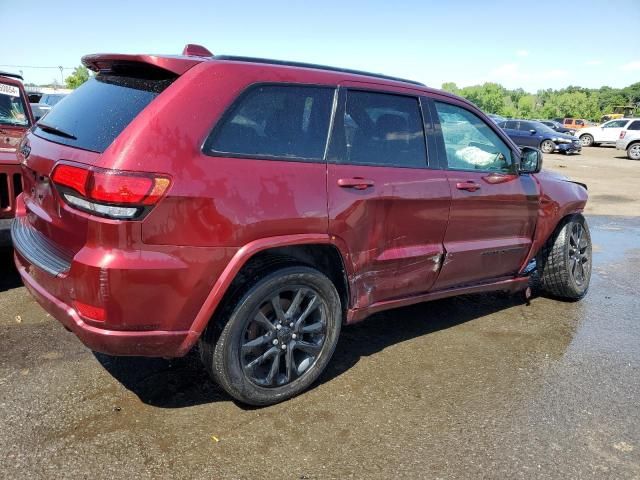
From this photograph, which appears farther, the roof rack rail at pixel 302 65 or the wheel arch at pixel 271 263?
the roof rack rail at pixel 302 65

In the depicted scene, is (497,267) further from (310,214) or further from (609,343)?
(310,214)

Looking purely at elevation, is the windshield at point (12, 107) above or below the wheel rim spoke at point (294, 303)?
above

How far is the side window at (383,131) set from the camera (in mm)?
3173

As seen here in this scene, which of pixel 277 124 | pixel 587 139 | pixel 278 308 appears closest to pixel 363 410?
pixel 278 308

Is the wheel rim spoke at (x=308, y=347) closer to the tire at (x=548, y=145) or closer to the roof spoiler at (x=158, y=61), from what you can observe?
the roof spoiler at (x=158, y=61)

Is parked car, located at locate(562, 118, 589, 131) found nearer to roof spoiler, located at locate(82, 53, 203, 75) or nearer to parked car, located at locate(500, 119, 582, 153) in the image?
parked car, located at locate(500, 119, 582, 153)

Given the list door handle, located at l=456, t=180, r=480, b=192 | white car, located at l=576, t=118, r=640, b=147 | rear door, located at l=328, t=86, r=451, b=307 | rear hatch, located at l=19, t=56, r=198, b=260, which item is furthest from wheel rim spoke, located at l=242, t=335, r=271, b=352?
white car, located at l=576, t=118, r=640, b=147

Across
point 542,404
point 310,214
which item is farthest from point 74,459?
point 542,404

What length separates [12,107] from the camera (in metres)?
5.81

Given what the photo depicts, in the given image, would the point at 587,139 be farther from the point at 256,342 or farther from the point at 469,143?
the point at 256,342

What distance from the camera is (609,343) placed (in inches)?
162

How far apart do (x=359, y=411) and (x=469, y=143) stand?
212 cm

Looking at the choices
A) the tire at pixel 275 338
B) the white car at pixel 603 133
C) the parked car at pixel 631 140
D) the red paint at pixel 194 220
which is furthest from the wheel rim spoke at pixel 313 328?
the white car at pixel 603 133

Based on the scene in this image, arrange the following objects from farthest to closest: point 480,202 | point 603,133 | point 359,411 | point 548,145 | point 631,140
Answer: point 603,133 < point 548,145 < point 631,140 < point 480,202 < point 359,411
